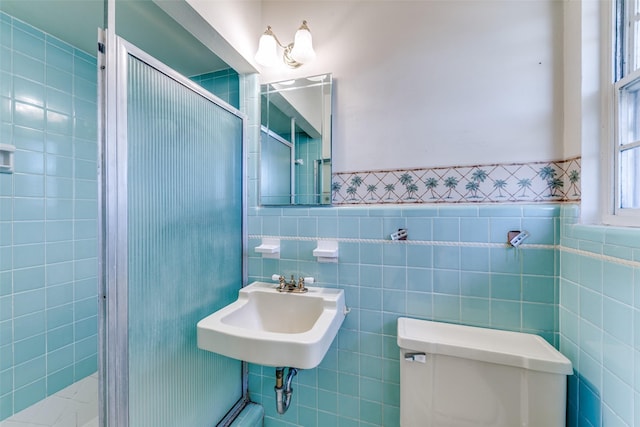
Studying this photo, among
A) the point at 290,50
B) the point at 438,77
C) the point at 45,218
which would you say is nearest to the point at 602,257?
the point at 438,77

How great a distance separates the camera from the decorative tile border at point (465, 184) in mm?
1014

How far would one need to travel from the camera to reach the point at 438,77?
3.77 ft

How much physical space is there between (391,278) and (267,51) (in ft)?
4.35

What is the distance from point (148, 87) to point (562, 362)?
169cm

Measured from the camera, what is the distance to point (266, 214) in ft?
4.58

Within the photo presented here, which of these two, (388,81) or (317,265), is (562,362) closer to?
(317,265)

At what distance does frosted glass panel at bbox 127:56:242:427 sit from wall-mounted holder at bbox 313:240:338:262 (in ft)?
1.56

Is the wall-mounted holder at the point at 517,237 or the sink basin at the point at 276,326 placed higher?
the wall-mounted holder at the point at 517,237

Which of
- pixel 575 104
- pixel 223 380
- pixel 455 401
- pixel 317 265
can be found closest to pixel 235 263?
pixel 317 265

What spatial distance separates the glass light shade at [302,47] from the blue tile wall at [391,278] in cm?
79

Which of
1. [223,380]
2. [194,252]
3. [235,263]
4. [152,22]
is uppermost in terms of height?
[152,22]

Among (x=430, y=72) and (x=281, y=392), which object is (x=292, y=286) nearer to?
(x=281, y=392)

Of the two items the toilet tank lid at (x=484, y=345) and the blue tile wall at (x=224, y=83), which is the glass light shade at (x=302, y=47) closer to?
the blue tile wall at (x=224, y=83)

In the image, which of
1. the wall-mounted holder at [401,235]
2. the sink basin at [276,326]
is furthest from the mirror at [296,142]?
the sink basin at [276,326]
